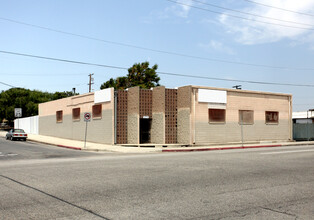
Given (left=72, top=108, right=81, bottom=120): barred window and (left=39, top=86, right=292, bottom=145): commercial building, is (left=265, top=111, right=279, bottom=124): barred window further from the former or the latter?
(left=72, top=108, right=81, bottom=120): barred window

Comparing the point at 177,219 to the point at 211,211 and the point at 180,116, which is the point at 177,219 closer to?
the point at 211,211

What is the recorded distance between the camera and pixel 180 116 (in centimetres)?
3002

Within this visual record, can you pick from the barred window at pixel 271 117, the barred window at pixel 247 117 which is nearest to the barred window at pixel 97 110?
the barred window at pixel 247 117

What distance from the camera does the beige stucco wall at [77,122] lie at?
29.8 meters

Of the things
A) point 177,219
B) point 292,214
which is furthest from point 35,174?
point 292,214

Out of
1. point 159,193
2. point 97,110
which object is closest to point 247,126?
point 97,110

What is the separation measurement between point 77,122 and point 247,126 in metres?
17.8

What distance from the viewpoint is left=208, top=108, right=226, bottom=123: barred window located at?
99.2ft

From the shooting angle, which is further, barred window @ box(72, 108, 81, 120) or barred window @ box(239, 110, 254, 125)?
barred window @ box(72, 108, 81, 120)

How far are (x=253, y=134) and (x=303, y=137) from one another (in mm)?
9030

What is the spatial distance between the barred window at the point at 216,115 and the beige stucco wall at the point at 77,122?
8.94 meters

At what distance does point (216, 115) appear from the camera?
30.6m

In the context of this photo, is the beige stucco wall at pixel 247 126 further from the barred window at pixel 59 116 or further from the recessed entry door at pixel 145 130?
the barred window at pixel 59 116

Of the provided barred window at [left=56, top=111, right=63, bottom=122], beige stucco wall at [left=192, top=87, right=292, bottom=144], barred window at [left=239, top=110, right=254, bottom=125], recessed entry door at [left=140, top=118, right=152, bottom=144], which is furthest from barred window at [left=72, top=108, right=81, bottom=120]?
barred window at [left=239, top=110, right=254, bottom=125]
